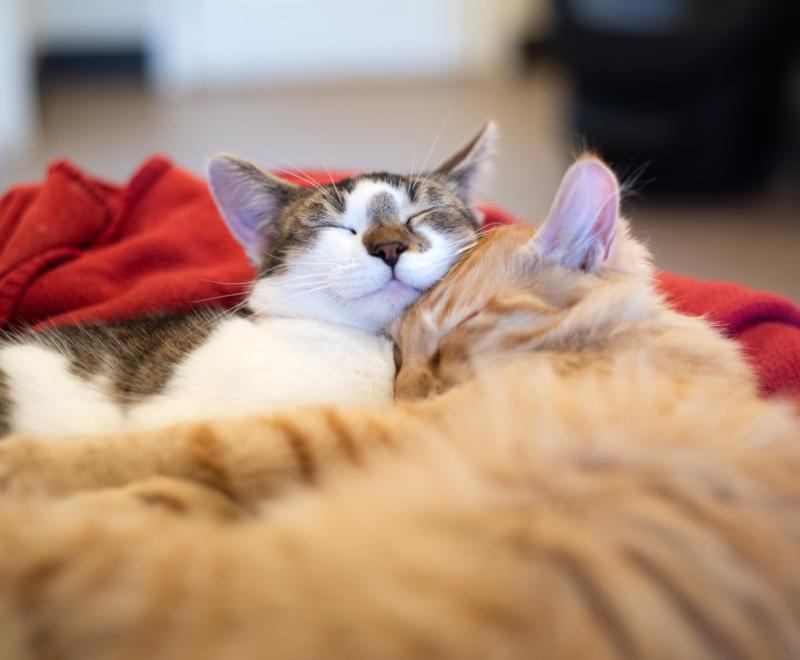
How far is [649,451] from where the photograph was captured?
0.77 m

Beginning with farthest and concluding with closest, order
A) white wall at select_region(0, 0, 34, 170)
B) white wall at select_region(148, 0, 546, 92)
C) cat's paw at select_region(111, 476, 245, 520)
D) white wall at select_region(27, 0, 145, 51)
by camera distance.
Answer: white wall at select_region(148, 0, 546, 92) < white wall at select_region(27, 0, 145, 51) < white wall at select_region(0, 0, 34, 170) < cat's paw at select_region(111, 476, 245, 520)

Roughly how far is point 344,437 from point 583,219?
49cm

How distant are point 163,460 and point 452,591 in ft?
1.42

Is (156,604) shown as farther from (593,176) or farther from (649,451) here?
(593,176)

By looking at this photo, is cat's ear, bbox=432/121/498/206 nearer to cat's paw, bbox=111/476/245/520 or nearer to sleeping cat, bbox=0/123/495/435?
sleeping cat, bbox=0/123/495/435

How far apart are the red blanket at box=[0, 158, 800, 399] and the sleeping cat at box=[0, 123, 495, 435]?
→ 14 cm

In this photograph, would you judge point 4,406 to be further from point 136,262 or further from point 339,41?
point 339,41

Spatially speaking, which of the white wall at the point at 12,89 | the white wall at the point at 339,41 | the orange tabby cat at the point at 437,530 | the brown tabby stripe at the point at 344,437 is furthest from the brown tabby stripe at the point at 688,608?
the white wall at the point at 339,41

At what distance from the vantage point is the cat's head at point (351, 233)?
1261 millimetres

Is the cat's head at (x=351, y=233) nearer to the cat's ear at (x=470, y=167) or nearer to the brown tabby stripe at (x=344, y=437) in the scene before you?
the cat's ear at (x=470, y=167)

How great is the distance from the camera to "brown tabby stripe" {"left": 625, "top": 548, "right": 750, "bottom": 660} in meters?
0.65

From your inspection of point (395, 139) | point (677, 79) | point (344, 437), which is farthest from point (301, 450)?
point (395, 139)

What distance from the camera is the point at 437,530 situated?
712 mm

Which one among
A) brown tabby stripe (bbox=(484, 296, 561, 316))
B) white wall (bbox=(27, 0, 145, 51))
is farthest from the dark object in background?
white wall (bbox=(27, 0, 145, 51))
